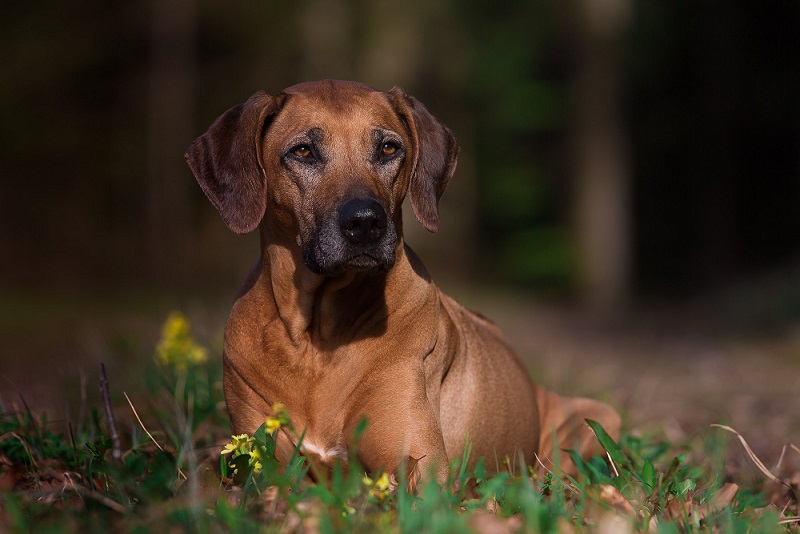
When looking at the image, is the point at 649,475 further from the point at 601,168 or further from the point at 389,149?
the point at 601,168

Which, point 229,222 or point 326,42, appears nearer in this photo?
point 229,222

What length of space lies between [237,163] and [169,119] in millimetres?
23920

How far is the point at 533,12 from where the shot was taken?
24391 millimetres

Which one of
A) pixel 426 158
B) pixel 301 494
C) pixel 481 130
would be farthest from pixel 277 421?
pixel 481 130

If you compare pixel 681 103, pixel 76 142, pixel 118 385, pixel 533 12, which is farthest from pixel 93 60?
pixel 118 385

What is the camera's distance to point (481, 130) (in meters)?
31.5

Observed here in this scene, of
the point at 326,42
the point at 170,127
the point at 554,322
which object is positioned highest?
the point at 326,42

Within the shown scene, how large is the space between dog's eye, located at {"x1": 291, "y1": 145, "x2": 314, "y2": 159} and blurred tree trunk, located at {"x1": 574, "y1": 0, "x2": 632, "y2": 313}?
1791 cm

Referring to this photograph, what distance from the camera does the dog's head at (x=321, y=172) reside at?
3777mm

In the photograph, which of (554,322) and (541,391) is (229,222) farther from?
(554,322)

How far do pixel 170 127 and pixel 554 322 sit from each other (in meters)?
14.8

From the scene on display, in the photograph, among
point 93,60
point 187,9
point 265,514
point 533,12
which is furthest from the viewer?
point 93,60

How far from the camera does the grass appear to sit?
2762 millimetres

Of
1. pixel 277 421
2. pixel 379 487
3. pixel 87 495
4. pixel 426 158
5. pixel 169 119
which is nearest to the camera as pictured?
pixel 87 495
